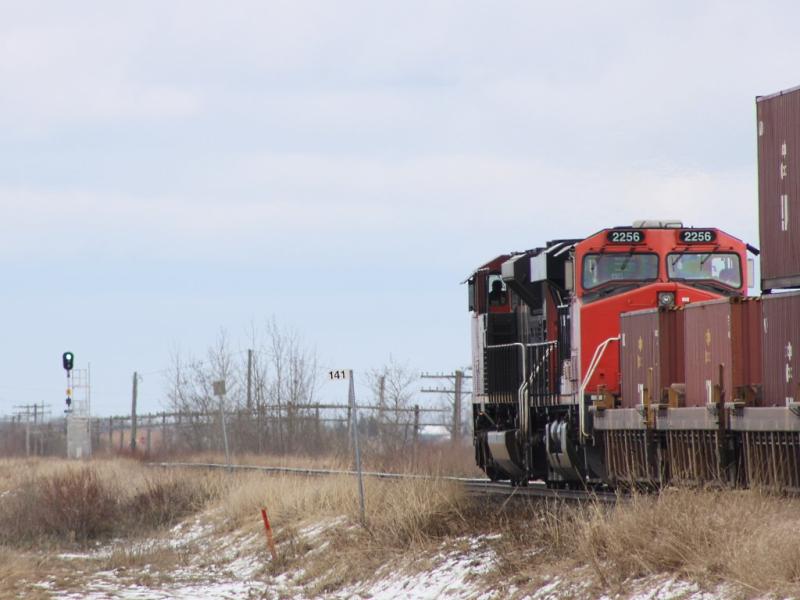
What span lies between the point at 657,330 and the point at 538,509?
2.64 meters

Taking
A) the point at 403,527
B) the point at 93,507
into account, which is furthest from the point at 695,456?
the point at 93,507

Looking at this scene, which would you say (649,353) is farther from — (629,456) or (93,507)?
(93,507)

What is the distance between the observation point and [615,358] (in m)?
17.8

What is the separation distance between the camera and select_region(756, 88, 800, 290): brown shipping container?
40.2ft

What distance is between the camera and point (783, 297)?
12742mm

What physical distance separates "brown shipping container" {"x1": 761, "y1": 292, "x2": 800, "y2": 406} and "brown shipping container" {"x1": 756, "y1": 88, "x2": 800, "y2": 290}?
0.21 metres

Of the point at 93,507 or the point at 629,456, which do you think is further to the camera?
the point at 93,507

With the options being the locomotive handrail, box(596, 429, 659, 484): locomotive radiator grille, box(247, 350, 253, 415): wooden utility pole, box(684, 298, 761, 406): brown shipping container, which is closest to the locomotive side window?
the locomotive handrail

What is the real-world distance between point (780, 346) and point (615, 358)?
4951 mm

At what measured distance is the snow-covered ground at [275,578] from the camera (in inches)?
439

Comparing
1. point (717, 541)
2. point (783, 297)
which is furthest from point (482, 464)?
point (717, 541)

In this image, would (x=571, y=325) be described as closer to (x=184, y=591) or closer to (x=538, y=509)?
(x=538, y=509)

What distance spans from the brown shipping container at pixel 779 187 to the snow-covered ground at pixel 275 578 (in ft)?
11.3

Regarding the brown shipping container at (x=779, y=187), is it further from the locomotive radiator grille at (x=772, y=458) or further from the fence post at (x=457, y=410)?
the fence post at (x=457, y=410)
